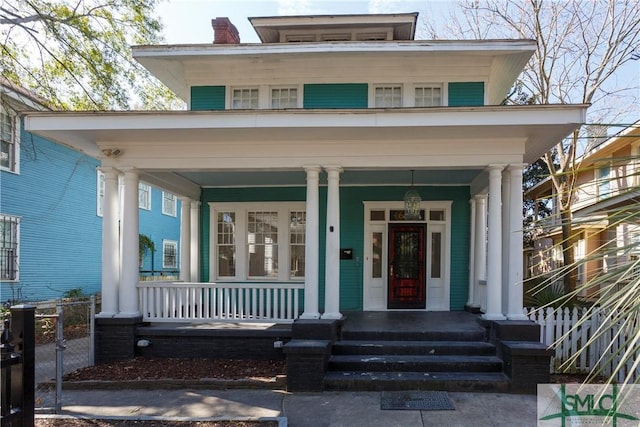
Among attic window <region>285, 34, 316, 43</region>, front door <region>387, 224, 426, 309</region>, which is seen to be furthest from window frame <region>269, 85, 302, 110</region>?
front door <region>387, 224, 426, 309</region>

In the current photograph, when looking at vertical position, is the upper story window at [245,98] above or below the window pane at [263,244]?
above

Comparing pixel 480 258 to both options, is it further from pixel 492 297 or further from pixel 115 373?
pixel 115 373

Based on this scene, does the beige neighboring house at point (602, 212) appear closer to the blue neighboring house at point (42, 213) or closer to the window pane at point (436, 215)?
the window pane at point (436, 215)

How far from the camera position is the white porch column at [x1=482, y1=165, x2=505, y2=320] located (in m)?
6.70

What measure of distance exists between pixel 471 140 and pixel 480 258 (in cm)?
334

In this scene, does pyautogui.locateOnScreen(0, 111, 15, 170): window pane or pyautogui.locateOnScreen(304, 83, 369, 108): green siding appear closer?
pyautogui.locateOnScreen(304, 83, 369, 108): green siding

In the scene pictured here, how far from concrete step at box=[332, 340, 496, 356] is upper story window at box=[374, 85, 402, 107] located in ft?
15.9

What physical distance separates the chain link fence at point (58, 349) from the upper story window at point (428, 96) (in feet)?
22.9

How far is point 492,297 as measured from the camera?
265 inches

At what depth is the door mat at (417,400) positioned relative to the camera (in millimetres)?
5289

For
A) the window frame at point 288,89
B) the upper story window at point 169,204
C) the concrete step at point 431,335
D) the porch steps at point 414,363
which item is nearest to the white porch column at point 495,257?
the concrete step at point 431,335

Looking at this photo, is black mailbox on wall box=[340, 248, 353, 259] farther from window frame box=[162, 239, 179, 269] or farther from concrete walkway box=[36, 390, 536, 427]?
window frame box=[162, 239, 179, 269]

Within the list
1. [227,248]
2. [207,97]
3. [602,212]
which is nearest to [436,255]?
[227,248]

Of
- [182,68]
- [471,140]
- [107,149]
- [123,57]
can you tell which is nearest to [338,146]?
[471,140]
